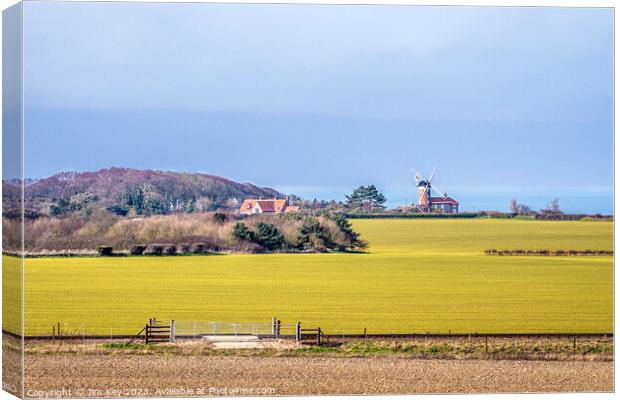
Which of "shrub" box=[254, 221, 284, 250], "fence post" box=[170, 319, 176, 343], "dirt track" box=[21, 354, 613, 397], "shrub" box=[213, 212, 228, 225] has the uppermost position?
"shrub" box=[213, 212, 228, 225]

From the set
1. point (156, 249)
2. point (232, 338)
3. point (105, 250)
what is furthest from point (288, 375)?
point (105, 250)

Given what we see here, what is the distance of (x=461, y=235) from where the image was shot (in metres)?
18.2

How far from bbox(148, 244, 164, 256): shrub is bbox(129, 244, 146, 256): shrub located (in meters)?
0.09

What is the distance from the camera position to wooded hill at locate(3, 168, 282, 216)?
16438 mm

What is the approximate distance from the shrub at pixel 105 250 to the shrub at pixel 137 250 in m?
0.25

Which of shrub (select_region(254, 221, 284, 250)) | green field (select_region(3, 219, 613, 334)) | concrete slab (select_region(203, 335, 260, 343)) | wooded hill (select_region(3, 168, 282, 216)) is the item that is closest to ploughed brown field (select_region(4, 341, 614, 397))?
concrete slab (select_region(203, 335, 260, 343))

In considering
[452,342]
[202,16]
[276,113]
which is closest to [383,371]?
[452,342]

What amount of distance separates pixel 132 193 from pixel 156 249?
32.5 inches

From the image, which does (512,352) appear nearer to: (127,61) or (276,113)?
(276,113)

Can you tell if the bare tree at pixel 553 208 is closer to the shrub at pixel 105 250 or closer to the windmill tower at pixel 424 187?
the windmill tower at pixel 424 187

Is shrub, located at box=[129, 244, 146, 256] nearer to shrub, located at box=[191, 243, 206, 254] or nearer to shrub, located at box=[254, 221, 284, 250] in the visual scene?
shrub, located at box=[191, 243, 206, 254]

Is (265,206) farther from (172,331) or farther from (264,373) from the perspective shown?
(264,373)

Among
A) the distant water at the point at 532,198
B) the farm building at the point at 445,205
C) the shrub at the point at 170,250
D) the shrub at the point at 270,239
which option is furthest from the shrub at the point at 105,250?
the farm building at the point at 445,205

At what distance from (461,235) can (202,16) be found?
4491mm
